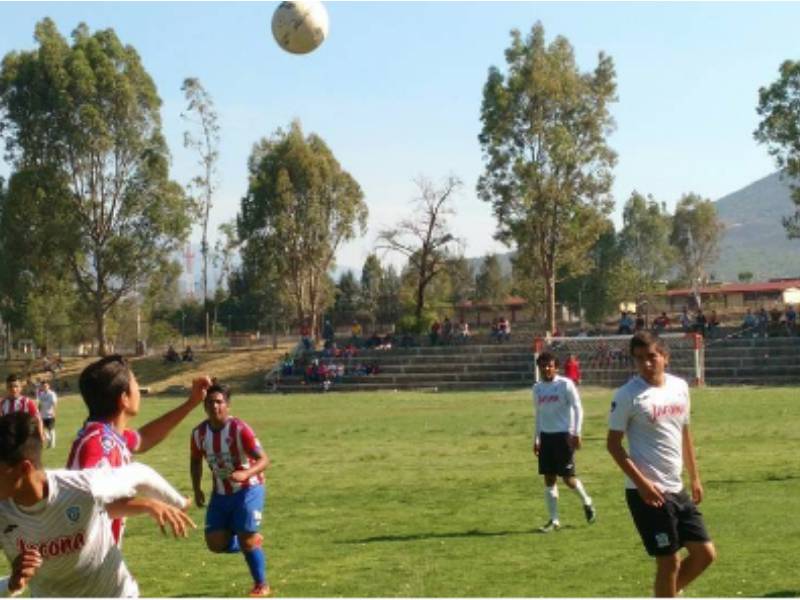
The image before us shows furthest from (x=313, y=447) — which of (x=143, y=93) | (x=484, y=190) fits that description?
(x=143, y=93)

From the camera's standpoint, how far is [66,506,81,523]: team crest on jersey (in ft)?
18.3

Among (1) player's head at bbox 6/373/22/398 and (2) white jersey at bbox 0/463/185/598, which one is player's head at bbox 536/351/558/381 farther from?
(1) player's head at bbox 6/373/22/398

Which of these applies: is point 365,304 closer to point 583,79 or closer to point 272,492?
point 583,79

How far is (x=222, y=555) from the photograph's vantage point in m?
13.1

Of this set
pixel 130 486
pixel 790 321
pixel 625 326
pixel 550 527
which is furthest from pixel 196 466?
pixel 625 326

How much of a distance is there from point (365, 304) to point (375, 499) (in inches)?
3132

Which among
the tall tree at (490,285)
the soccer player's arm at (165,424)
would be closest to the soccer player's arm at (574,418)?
the soccer player's arm at (165,424)

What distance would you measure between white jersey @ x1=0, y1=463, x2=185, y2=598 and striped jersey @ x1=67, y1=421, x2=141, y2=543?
0.71 metres

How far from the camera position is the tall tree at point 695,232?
139125mm

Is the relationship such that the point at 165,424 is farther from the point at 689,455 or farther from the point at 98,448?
the point at 689,455

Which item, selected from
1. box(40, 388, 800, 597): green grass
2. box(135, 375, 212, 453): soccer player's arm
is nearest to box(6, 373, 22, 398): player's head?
box(40, 388, 800, 597): green grass

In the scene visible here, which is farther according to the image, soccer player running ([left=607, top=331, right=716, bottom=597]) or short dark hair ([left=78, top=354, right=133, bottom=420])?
soccer player running ([left=607, top=331, right=716, bottom=597])

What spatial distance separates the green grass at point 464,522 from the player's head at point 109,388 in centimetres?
446

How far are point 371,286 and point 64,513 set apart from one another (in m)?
101
